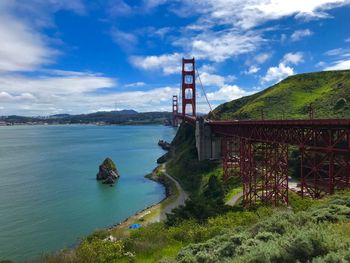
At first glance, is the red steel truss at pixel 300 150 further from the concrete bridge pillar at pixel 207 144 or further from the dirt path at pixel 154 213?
Answer: the concrete bridge pillar at pixel 207 144

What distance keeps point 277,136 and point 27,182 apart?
49.1 meters

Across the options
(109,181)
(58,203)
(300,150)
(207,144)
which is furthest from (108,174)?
(300,150)

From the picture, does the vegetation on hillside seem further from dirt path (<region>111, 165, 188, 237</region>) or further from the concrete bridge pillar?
the concrete bridge pillar

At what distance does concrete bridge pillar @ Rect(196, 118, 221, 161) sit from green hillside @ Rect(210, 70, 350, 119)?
1772 centimetres

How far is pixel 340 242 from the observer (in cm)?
752

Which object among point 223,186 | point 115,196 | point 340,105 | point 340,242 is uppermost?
point 340,105

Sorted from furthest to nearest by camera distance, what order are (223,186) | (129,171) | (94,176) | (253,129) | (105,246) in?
(129,171)
(94,176)
(223,186)
(253,129)
(105,246)

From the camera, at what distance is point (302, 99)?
88312 millimetres

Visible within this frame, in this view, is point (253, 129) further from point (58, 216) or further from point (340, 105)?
point (340, 105)

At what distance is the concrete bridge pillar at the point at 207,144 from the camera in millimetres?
59344

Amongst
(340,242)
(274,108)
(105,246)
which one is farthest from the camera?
(274,108)

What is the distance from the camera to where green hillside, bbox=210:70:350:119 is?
67.9 m

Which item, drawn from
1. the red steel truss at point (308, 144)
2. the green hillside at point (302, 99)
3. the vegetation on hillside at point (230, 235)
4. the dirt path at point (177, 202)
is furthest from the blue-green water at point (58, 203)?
the green hillside at point (302, 99)

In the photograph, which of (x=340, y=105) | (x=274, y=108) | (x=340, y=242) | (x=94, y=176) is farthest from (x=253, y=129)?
(x=274, y=108)
